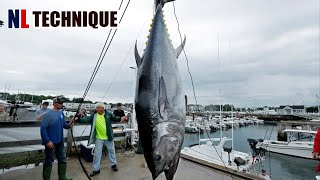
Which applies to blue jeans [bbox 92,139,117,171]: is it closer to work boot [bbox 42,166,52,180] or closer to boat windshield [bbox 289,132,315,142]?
work boot [bbox 42,166,52,180]

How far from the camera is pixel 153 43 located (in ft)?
5.74

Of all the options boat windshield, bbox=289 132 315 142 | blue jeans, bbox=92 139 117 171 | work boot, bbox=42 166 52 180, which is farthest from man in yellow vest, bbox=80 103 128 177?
boat windshield, bbox=289 132 315 142

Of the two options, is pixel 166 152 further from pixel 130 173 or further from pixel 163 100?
pixel 130 173

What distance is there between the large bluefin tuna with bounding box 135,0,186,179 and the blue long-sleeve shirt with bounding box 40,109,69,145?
2.57 m

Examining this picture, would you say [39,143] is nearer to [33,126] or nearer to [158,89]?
[33,126]

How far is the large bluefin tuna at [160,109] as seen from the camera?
136 cm

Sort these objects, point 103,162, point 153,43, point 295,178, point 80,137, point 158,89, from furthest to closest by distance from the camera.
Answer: point 295,178
point 80,137
point 103,162
point 153,43
point 158,89

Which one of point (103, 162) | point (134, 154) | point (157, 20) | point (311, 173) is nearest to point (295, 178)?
point (311, 173)

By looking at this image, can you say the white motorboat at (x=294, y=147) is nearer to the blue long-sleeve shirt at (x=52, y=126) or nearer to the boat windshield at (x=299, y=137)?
the boat windshield at (x=299, y=137)

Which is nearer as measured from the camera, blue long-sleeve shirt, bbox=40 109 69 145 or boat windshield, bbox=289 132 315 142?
blue long-sleeve shirt, bbox=40 109 69 145

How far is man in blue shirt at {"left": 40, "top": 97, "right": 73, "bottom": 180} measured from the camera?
3.49 meters

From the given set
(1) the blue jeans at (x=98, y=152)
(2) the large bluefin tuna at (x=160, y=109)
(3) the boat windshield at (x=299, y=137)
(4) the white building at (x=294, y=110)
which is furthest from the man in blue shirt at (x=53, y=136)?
(4) the white building at (x=294, y=110)

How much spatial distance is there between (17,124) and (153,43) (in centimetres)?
459

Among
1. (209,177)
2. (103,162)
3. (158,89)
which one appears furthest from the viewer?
(103,162)
